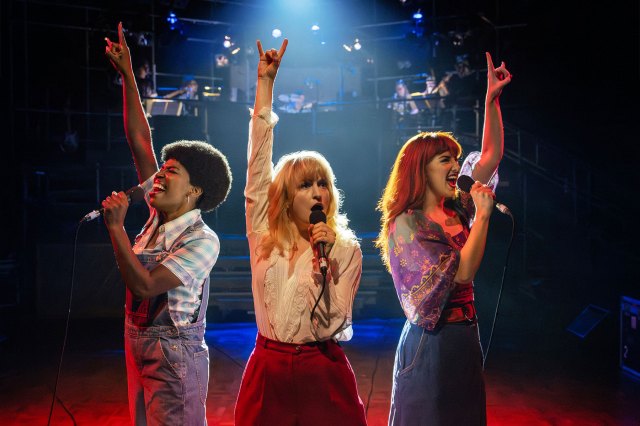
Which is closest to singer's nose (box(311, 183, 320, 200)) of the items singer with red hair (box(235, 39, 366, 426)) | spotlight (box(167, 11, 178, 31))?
singer with red hair (box(235, 39, 366, 426))

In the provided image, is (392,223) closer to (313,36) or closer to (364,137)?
(364,137)

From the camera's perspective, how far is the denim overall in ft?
7.70

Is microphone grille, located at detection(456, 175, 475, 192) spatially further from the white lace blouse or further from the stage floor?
the stage floor

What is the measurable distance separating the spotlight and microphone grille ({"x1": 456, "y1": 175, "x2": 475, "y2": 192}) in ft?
33.3

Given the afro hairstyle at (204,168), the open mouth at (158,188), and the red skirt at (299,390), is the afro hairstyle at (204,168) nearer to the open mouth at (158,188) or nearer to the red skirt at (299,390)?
the open mouth at (158,188)

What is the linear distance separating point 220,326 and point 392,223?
207 inches

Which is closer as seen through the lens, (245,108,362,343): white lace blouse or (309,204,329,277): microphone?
(309,204,329,277): microphone

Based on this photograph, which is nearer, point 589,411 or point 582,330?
point 589,411

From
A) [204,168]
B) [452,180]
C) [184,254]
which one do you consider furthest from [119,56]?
[452,180]

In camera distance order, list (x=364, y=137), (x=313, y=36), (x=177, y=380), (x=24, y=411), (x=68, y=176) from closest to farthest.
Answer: (x=177, y=380) → (x=24, y=411) → (x=68, y=176) → (x=364, y=137) → (x=313, y=36)

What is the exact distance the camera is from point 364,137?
11055 millimetres

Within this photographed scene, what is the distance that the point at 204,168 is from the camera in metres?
2.69

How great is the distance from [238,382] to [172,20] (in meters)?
8.37

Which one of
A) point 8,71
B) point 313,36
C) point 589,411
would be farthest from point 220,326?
point 313,36
